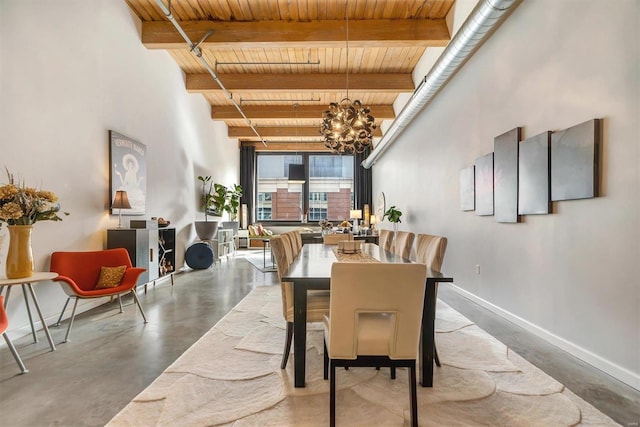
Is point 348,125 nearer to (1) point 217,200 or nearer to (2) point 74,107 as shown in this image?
(2) point 74,107

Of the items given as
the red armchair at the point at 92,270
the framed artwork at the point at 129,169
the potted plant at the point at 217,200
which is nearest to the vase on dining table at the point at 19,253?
the red armchair at the point at 92,270

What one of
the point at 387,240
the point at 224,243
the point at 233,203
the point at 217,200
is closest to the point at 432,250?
the point at 387,240

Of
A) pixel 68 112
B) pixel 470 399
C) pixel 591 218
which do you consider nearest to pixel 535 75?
pixel 591 218

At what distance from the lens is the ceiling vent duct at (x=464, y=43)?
116 inches

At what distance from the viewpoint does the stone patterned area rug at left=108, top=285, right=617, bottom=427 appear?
5.54ft

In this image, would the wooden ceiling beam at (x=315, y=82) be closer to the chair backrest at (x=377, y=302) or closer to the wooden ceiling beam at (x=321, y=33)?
the wooden ceiling beam at (x=321, y=33)

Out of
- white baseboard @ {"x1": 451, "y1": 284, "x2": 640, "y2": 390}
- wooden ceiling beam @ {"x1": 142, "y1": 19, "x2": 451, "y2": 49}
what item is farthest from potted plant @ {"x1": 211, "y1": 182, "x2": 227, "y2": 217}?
white baseboard @ {"x1": 451, "y1": 284, "x2": 640, "y2": 390}

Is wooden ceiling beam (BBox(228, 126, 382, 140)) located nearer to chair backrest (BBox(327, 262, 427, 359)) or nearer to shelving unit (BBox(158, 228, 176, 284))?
shelving unit (BBox(158, 228, 176, 284))

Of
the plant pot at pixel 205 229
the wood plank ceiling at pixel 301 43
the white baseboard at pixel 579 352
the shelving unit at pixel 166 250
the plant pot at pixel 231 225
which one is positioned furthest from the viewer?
the plant pot at pixel 231 225

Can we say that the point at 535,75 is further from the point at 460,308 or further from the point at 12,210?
the point at 12,210

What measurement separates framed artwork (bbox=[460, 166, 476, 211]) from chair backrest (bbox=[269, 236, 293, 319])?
2762 mm

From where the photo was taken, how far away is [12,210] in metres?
2.35

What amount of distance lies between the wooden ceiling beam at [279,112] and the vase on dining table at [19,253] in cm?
642

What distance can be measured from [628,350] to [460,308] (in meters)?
1.79
